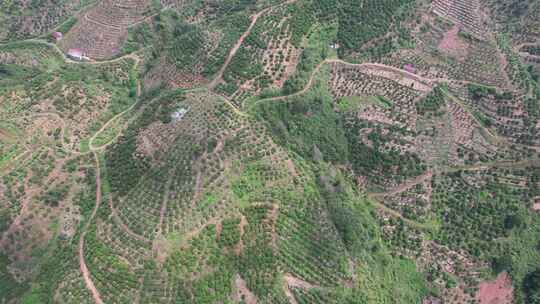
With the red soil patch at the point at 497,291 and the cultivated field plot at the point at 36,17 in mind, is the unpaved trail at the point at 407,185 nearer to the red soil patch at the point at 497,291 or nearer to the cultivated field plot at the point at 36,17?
the red soil patch at the point at 497,291

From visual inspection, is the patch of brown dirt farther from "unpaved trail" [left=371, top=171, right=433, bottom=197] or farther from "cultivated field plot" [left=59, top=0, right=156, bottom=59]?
"cultivated field plot" [left=59, top=0, right=156, bottom=59]

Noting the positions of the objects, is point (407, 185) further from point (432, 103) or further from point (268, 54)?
point (268, 54)

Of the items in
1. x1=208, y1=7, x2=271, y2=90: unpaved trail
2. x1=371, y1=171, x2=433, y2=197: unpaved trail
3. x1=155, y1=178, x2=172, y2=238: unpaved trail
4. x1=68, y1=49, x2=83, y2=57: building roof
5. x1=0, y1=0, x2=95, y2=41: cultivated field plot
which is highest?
x1=208, y1=7, x2=271, y2=90: unpaved trail

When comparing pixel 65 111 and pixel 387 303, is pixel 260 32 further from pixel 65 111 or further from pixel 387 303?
pixel 387 303

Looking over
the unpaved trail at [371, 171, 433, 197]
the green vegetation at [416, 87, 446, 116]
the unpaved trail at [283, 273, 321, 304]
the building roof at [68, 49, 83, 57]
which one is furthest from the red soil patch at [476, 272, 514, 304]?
the building roof at [68, 49, 83, 57]

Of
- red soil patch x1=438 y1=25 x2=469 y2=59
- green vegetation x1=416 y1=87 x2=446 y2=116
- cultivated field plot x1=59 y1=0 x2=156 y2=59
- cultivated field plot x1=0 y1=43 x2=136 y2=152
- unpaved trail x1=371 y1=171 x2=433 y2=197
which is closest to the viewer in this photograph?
unpaved trail x1=371 y1=171 x2=433 y2=197

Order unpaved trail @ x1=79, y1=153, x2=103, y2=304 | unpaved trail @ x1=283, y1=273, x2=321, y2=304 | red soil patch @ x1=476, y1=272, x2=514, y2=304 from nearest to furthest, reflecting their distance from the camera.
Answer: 1. unpaved trail @ x1=79, y1=153, x2=103, y2=304
2. unpaved trail @ x1=283, y1=273, x2=321, y2=304
3. red soil patch @ x1=476, y1=272, x2=514, y2=304

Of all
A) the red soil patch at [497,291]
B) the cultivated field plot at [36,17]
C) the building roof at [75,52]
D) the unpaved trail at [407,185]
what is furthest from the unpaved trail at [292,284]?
the cultivated field plot at [36,17]
